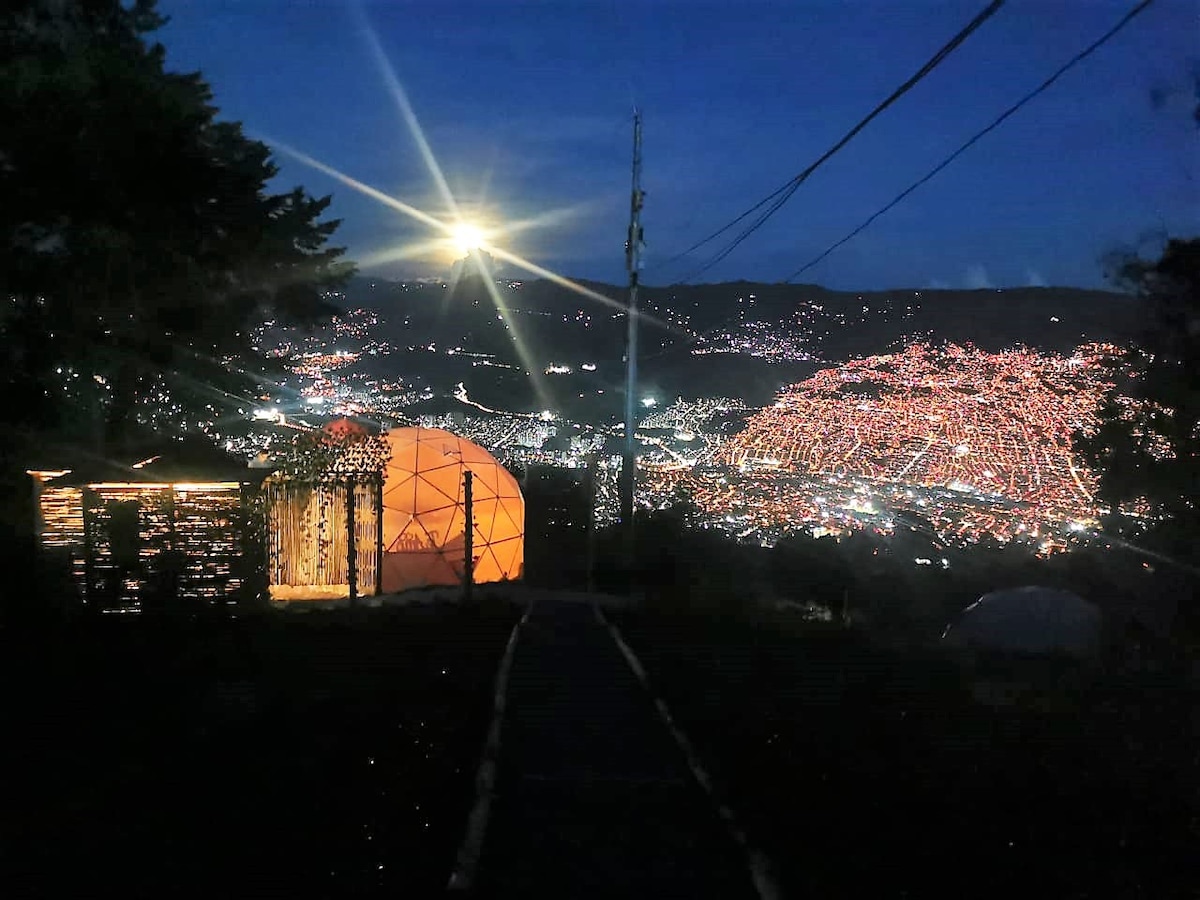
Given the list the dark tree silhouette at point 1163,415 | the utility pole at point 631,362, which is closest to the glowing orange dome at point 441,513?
the utility pole at point 631,362

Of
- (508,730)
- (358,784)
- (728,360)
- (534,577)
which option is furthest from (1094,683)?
(728,360)

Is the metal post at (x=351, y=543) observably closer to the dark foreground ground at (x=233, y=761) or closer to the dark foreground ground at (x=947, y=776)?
the dark foreground ground at (x=233, y=761)

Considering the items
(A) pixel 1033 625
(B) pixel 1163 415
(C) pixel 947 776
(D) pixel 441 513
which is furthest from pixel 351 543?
(B) pixel 1163 415

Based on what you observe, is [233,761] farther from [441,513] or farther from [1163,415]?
[1163,415]

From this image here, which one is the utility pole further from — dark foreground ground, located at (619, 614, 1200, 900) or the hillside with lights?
dark foreground ground, located at (619, 614, 1200, 900)

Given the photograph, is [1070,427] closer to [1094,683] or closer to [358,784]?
[1094,683]

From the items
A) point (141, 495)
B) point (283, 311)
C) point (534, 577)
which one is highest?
point (283, 311)

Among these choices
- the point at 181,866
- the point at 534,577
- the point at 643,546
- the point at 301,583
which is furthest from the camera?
the point at 643,546
